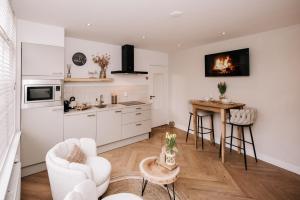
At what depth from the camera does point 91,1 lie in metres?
2.10

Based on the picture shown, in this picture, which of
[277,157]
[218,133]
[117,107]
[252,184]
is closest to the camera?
[252,184]

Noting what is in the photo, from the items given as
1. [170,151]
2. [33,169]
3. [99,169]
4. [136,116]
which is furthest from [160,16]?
[33,169]

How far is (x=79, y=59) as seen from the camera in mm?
3844

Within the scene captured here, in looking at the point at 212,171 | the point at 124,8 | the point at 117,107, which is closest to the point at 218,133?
the point at 212,171

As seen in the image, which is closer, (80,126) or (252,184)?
(252,184)

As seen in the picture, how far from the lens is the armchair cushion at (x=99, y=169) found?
1938mm

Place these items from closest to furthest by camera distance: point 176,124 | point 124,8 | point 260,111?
point 124,8, point 260,111, point 176,124

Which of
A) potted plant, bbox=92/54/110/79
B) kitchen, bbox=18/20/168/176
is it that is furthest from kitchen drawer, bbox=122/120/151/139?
potted plant, bbox=92/54/110/79

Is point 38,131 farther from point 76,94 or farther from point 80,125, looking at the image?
point 76,94

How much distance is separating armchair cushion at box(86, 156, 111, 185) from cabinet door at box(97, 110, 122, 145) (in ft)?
4.14

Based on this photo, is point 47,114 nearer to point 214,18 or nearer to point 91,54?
point 91,54

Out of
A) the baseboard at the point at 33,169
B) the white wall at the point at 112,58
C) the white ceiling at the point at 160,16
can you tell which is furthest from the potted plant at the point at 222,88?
the baseboard at the point at 33,169

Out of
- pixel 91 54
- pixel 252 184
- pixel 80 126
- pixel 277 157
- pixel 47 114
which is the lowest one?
pixel 252 184

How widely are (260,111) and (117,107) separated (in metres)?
3.00
